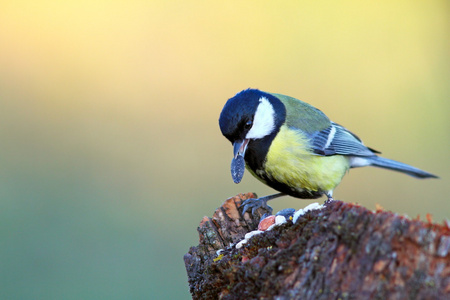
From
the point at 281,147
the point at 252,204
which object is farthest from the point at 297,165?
the point at 252,204

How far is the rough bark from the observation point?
112 cm

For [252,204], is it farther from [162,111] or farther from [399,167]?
[162,111]

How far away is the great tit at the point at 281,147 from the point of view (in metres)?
2.51

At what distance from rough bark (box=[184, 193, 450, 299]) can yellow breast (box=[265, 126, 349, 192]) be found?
93cm

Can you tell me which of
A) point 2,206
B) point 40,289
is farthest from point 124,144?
point 40,289

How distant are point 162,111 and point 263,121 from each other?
2.93 meters

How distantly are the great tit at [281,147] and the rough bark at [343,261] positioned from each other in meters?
0.87

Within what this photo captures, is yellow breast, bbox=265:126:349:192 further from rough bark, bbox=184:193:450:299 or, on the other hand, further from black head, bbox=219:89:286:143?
rough bark, bbox=184:193:450:299

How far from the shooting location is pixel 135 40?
5.73 meters

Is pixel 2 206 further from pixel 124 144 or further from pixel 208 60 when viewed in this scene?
pixel 208 60

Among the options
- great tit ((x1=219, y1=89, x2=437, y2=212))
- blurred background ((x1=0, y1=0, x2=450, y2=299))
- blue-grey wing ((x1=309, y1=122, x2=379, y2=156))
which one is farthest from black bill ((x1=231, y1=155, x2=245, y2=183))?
blurred background ((x1=0, y1=0, x2=450, y2=299))

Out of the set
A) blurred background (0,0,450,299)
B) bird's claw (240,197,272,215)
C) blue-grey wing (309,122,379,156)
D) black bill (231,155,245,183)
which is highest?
blurred background (0,0,450,299)

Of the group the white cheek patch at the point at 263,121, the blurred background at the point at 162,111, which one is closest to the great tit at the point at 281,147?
the white cheek patch at the point at 263,121

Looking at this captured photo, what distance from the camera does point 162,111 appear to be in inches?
213
